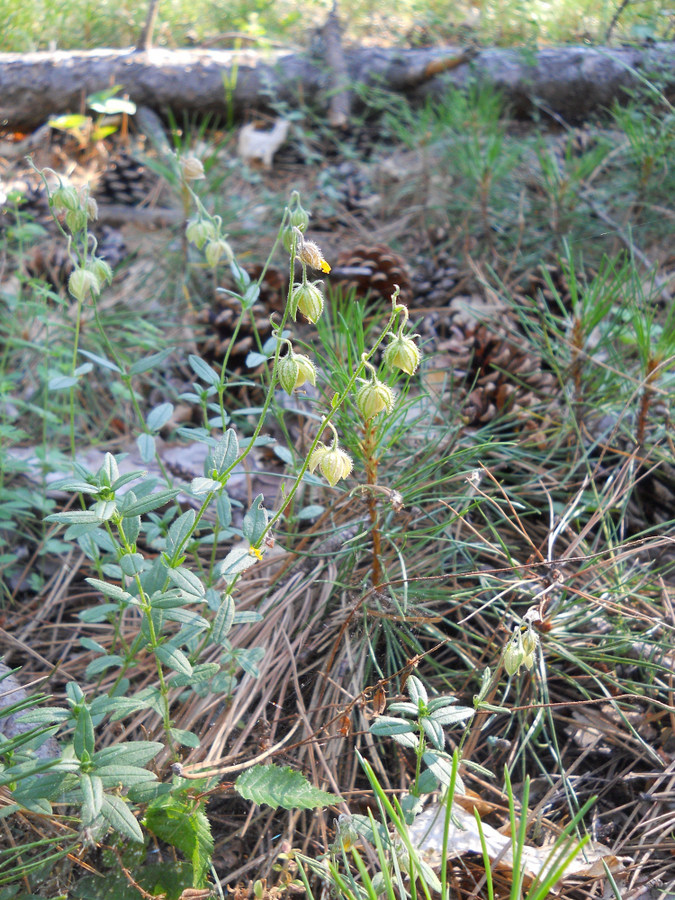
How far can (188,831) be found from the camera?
3.58ft

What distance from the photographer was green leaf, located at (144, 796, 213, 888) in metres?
1.08

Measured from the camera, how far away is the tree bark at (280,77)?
11.4 feet

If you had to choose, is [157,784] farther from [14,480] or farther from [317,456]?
[14,480]

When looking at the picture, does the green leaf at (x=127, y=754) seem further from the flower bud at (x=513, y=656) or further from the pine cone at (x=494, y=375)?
the pine cone at (x=494, y=375)

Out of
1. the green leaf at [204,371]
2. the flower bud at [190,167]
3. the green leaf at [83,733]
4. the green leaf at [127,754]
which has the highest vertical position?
the flower bud at [190,167]

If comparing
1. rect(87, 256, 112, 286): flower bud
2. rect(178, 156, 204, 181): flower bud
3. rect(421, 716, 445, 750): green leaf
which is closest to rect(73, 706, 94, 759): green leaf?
rect(421, 716, 445, 750): green leaf

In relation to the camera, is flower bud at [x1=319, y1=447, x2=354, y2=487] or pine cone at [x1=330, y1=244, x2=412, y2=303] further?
pine cone at [x1=330, y1=244, x2=412, y2=303]

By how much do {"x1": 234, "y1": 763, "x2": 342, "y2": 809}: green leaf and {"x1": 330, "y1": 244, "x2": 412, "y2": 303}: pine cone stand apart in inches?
65.0

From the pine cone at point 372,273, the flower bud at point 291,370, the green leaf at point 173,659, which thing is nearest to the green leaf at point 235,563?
the green leaf at point 173,659

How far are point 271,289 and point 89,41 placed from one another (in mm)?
3119

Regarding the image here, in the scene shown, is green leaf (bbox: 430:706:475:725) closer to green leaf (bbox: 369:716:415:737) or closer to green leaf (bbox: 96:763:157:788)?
green leaf (bbox: 369:716:415:737)

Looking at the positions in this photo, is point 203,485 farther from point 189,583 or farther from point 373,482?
point 373,482

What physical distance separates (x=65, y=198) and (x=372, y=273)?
1.32 meters

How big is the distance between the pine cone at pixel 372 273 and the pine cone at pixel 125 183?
1318mm
